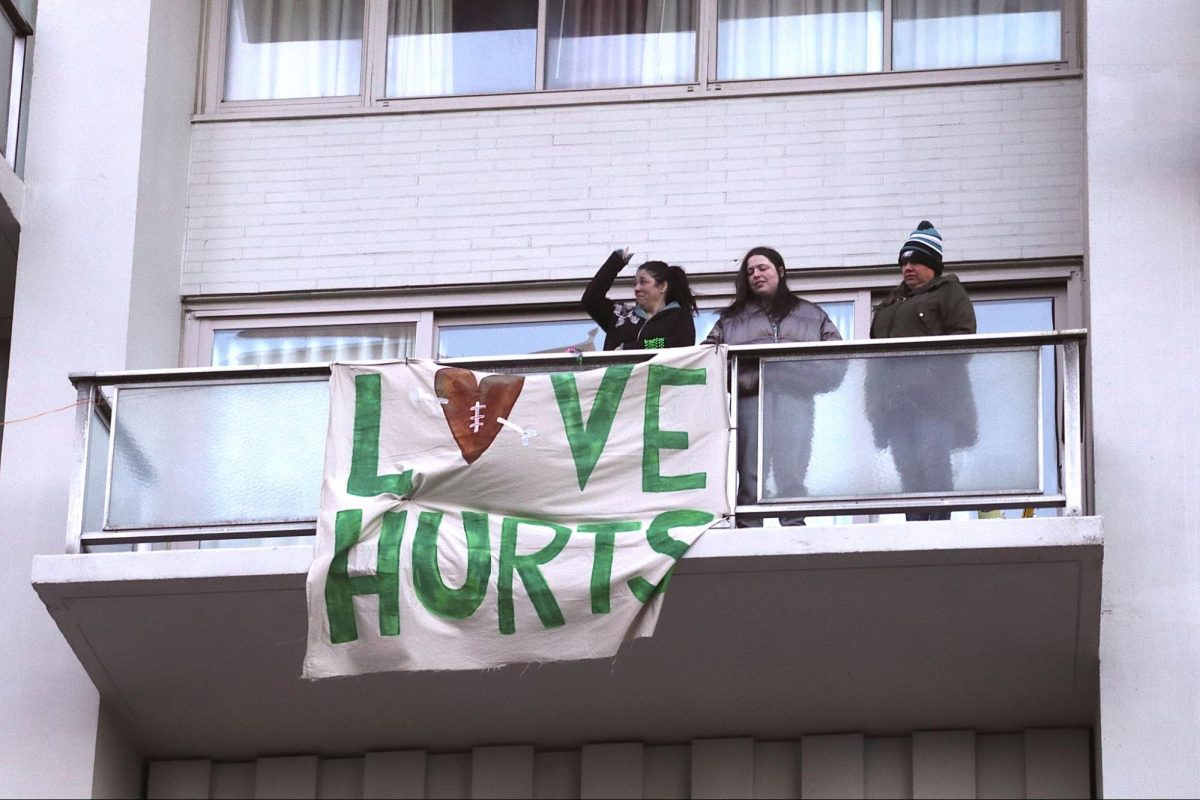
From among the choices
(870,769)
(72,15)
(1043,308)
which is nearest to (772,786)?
Result: (870,769)

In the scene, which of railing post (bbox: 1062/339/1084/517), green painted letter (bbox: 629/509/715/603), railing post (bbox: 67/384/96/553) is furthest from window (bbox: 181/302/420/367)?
railing post (bbox: 1062/339/1084/517)

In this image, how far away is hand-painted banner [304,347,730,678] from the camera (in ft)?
33.6

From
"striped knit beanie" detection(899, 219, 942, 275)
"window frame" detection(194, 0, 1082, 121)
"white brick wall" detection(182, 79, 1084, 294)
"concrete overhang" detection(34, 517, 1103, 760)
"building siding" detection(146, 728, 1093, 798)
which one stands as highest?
"window frame" detection(194, 0, 1082, 121)

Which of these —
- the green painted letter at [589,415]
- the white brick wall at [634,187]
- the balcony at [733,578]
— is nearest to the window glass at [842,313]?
the white brick wall at [634,187]

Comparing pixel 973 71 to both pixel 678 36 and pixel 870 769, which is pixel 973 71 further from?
pixel 870 769

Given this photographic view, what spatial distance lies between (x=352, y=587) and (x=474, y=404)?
1.02 meters

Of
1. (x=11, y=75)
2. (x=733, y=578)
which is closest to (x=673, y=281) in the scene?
(x=733, y=578)

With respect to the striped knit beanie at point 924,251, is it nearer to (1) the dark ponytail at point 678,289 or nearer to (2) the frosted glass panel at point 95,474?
(1) the dark ponytail at point 678,289

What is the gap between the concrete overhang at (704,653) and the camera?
10.2 meters

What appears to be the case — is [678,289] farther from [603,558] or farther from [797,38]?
[797,38]

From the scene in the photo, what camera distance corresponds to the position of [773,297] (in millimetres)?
11141

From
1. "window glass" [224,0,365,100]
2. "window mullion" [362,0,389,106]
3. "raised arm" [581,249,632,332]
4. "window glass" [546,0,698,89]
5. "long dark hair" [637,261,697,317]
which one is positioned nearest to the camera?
"long dark hair" [637,261,697,317]

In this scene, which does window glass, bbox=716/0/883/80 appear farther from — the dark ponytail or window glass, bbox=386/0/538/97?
the dark ponytail

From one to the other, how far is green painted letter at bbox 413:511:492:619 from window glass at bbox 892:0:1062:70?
14.1 ft
